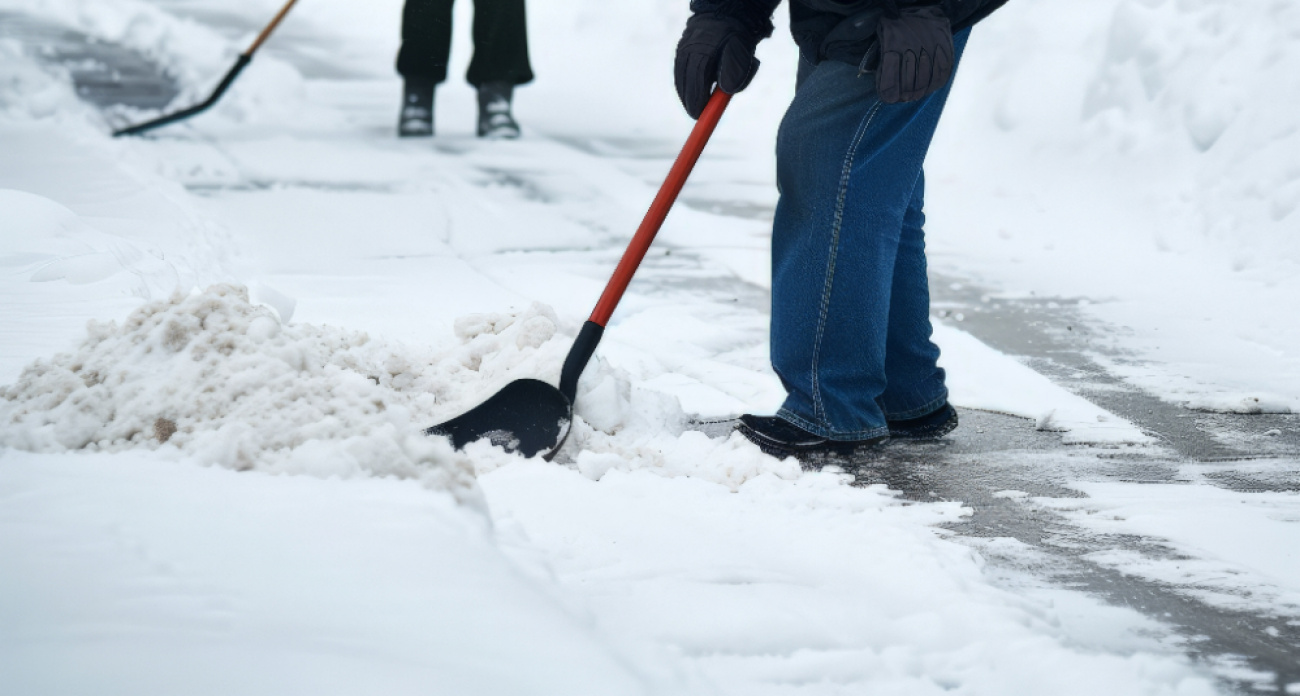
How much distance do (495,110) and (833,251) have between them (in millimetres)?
4164

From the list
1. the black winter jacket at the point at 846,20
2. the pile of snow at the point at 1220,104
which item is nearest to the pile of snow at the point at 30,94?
the black winter jacket at the point at 846,20

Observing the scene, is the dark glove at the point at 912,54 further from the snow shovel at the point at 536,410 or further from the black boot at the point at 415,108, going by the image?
the black boot at the point at 415,108

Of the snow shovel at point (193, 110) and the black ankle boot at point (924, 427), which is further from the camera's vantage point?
the snow shovel at point (193, 110)

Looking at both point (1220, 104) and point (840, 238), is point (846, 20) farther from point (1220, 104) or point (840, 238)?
point (1220, 104)

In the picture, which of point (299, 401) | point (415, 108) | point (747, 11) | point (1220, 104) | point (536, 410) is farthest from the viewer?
point (415, 108)

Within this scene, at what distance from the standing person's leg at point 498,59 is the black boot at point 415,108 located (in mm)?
284

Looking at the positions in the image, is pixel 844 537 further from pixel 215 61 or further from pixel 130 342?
pixel 215 61

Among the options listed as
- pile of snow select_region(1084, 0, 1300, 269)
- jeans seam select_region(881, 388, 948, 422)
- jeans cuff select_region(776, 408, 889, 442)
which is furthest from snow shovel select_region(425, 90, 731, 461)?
pile of snow select_region(1084, 0, 1300, 269)

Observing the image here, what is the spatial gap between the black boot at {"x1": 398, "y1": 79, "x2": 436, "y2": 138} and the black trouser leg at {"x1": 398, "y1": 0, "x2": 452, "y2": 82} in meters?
0.07

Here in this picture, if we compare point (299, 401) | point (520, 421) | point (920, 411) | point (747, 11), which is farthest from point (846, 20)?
point (299, 401)

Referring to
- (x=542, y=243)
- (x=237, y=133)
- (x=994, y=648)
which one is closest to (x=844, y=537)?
(x=994, y=648)

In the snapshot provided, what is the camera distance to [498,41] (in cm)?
592

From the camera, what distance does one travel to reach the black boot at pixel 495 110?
238 inches

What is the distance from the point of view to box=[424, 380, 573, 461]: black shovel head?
205 centimetres
